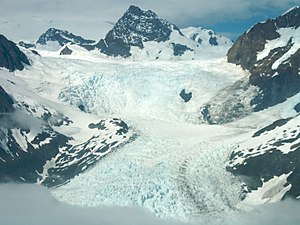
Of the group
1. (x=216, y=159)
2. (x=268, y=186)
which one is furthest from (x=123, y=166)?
(x=268, y=186)

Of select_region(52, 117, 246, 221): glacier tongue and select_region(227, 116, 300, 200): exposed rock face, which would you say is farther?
select_region(227, 116, 300, 200): exposed rock face

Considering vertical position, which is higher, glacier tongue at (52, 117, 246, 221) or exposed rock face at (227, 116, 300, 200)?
exposed rock face at (227, 116, 300, 200)

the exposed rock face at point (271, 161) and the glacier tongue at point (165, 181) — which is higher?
the exposed rock face at point (271, 161)

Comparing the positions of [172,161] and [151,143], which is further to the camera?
[151,143]

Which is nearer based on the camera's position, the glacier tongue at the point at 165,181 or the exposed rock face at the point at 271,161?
the glacier tongue at the point at 165,181

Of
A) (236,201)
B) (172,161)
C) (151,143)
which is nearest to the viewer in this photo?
(236,201)

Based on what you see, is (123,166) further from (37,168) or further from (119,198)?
(37,168)

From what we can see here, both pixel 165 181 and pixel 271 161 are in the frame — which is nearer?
pixel 165 181

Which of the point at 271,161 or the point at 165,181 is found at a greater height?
the point at 271,161
